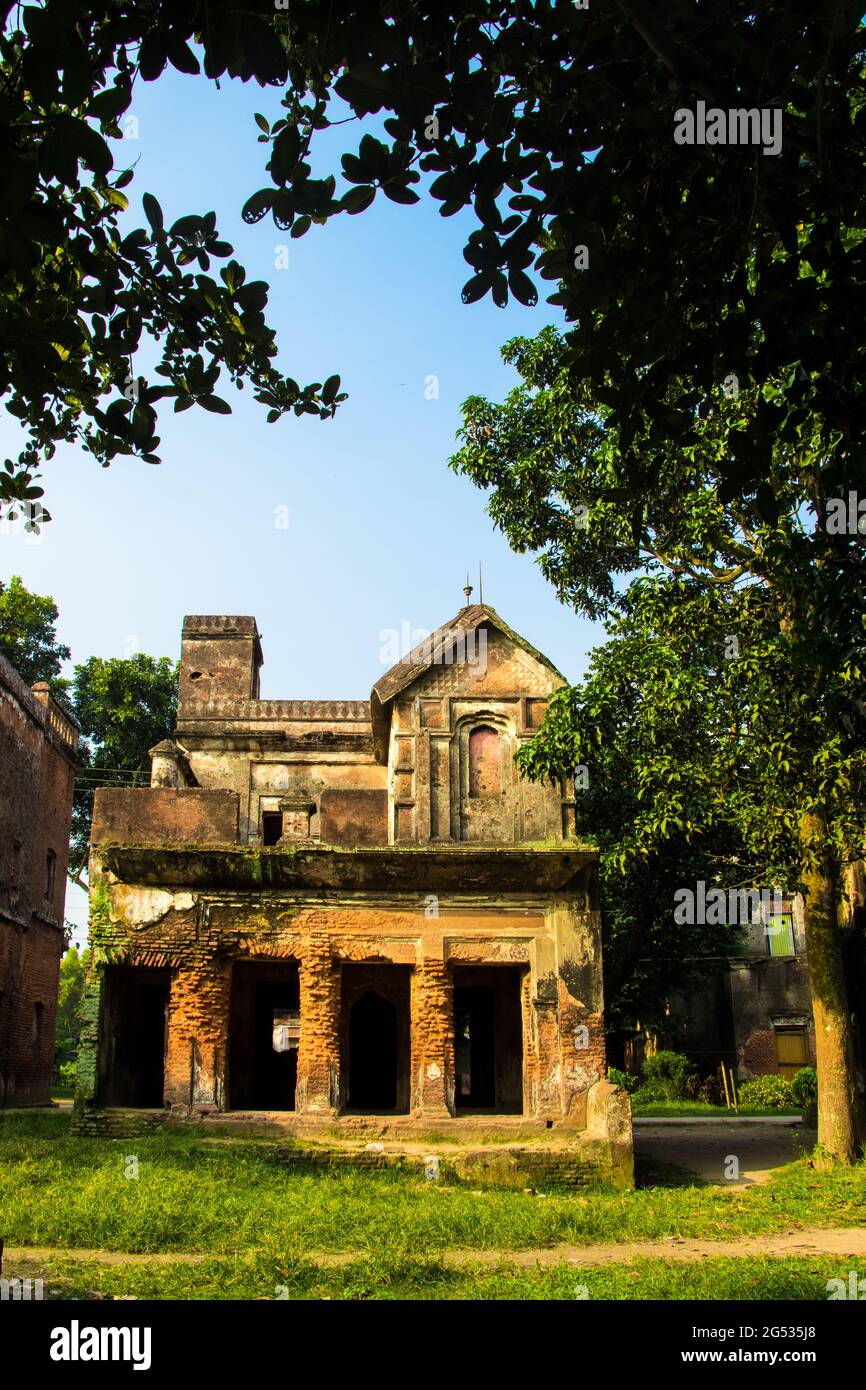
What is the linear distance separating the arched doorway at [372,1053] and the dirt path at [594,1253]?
10.3 meters

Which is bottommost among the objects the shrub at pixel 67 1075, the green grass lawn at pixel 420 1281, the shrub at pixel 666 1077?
the shrub at pixel 67 1075

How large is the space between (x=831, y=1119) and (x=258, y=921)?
8.30m

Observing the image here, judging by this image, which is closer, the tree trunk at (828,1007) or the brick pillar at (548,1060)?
the brick pillar at (548,1060)

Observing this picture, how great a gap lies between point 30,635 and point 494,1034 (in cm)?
2174

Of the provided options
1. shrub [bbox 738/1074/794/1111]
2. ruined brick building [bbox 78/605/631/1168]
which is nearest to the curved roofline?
ruined brick building [bbox 78/605/631/1168]

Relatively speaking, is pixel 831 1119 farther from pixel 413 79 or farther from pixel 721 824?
pixel 413 79

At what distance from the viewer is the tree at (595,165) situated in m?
4.61

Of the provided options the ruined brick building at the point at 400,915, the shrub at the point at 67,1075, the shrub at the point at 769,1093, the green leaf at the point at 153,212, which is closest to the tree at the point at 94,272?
the green leaf at the point at 153,212

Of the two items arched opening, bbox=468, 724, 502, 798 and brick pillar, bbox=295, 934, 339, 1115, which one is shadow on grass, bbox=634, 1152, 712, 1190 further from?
arched opening, bbox=468, 724, 502, 798

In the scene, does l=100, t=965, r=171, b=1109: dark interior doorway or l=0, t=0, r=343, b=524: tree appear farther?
l=100, t=965, r=171, b=1109: dark interior doorway

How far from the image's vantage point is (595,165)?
5070 millimetres

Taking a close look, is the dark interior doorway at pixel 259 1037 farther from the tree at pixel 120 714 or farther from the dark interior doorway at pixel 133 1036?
the tree at pixel 120 714

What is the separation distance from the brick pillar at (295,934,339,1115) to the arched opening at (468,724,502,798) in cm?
342

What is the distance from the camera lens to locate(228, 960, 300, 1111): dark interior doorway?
18.9 meters
